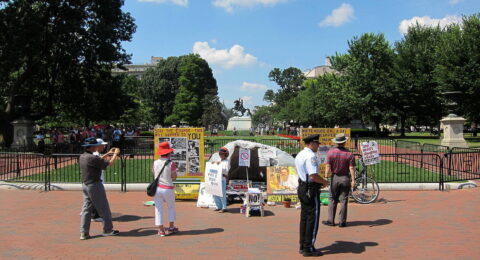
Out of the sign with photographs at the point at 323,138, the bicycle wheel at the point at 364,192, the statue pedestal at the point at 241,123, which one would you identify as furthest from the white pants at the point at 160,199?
the statue pedestal at the point at 241,123

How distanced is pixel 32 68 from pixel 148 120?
47632 mm

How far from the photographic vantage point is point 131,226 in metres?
8.32

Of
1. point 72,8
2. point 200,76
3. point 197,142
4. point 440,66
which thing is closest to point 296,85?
point 200,76

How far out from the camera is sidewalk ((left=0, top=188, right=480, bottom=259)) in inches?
255

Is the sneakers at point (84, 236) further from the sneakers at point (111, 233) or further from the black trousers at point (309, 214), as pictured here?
the black trousers at point (309, 214)

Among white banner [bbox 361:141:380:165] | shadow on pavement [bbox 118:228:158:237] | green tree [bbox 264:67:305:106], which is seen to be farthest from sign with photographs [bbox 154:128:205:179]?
green tree [bbox 264:67:305:106]

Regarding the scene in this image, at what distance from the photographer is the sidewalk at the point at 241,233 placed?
6.46m

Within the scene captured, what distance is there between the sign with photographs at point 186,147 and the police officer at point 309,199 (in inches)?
205

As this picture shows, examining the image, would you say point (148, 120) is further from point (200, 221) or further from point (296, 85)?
point (200, 221)

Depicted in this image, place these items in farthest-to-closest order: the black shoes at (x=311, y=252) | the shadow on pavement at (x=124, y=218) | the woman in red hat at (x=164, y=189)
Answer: the shadow on pavement at (x=124, y=218), the woman in red hat at (x=164, y=189), the black shoes at (x=311, y=252)

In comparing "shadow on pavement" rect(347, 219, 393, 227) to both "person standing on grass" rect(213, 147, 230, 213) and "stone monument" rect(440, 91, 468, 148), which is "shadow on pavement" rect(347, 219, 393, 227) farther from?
"stone monument" rect(440, 91, 468, 148)

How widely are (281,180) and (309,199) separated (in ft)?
14.9

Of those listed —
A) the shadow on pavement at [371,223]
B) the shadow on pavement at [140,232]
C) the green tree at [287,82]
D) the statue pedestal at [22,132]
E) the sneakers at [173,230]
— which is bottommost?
the shadow on pavement at [371,223]

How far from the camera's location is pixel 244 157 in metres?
10.9
